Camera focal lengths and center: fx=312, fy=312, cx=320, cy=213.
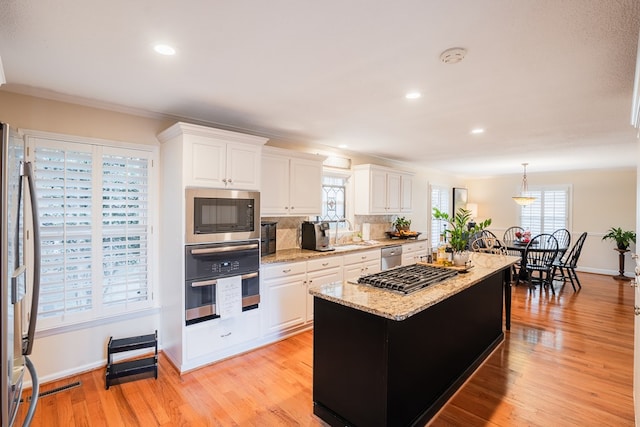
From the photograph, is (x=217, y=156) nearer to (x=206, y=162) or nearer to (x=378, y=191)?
(x=206, y=162)

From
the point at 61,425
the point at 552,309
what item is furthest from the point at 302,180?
the point at 552,309

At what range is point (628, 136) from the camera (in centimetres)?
385

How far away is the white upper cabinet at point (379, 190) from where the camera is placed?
4996 mm

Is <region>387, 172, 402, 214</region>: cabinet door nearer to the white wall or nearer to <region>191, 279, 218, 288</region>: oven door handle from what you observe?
<region>191, 279, 218, 288</region>: oven door handle

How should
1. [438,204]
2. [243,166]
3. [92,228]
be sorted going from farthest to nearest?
[438,204] → [243,166] → [92,228]

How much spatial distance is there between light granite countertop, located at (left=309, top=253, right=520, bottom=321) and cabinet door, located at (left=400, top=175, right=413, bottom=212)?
10.4ft

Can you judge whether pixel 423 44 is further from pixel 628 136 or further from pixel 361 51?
pixel 628 136

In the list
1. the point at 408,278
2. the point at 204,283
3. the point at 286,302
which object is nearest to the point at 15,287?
the point at 204,283

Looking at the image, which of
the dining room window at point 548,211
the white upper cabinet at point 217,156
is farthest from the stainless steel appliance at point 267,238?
the dining room window at point 548,211

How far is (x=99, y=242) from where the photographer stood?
9.09 feet

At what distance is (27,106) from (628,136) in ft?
20.6

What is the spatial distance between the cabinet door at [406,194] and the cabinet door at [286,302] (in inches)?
113

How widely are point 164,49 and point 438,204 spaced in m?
6.85

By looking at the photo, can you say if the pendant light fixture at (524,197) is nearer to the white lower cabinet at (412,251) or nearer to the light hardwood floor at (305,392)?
the white lower cabinet at (412,251)
